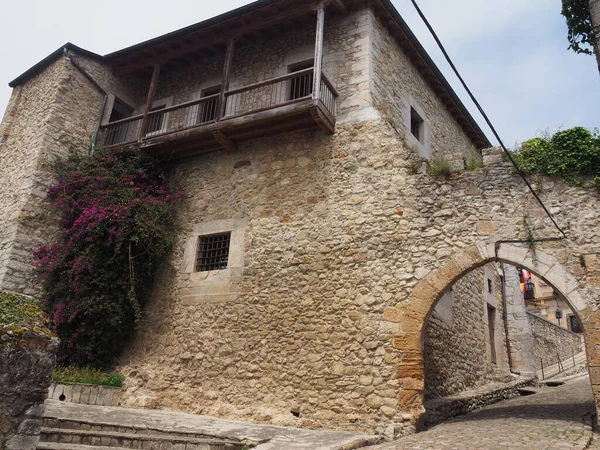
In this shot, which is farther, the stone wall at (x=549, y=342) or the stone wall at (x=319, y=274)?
the stone wall at (x=549, y=342)

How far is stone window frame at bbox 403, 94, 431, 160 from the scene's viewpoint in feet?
33.6

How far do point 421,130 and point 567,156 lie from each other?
4.27 meters

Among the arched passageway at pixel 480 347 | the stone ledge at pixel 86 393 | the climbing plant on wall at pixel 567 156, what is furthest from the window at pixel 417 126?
the stone ledge at pixel 86 393

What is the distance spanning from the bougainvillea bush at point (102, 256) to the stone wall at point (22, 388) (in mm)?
5155

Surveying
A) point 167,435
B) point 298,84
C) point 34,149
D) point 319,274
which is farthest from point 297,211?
point 34,149

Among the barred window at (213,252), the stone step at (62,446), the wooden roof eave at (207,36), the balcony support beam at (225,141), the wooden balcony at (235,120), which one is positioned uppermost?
the wooden roof eave at (207,36)

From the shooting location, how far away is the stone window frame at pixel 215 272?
8922 mm

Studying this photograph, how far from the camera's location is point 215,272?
9180mm

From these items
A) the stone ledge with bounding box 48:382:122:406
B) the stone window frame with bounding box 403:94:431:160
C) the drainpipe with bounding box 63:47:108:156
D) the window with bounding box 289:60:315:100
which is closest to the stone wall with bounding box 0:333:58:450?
the stone ledge with bounding box 48:382:122:406

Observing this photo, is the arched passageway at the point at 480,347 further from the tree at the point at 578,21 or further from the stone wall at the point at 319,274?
the tree at the point at 578,21

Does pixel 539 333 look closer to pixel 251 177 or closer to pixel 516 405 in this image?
pixel 516 405

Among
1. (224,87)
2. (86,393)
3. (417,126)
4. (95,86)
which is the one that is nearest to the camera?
(86,393)

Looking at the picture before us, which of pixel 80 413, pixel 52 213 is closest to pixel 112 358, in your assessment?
pixel 80 413

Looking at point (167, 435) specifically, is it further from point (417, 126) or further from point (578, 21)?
point (417, 126)
